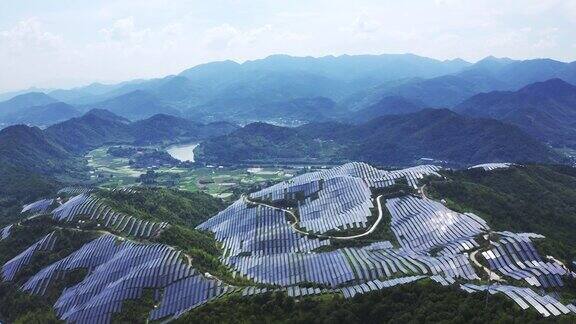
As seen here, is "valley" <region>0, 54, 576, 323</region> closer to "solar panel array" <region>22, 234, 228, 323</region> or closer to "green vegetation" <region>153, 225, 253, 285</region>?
"solar panel array" <region>22, 234, 228, 323</region>

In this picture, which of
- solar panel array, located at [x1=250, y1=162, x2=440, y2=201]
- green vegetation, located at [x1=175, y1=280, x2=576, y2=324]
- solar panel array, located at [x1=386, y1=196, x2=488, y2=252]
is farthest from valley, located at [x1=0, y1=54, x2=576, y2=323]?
solar panel array, located at [x1=250, y1=162, x2=440, y2=201]

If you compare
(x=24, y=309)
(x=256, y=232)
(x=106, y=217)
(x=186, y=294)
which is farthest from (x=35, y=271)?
(x=256, y=232)

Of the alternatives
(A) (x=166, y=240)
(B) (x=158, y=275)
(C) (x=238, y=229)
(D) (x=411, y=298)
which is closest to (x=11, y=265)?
(A) (x=166, y=240)

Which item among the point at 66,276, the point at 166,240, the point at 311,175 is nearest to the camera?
the point at 66,276

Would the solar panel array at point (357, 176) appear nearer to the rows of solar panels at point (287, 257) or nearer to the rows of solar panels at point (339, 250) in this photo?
the rows of solar panels at point (287, 257)

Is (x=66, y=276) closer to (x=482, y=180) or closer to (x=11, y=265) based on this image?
(x=11, y=265)

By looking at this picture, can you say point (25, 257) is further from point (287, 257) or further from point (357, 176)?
point (357, 176)
